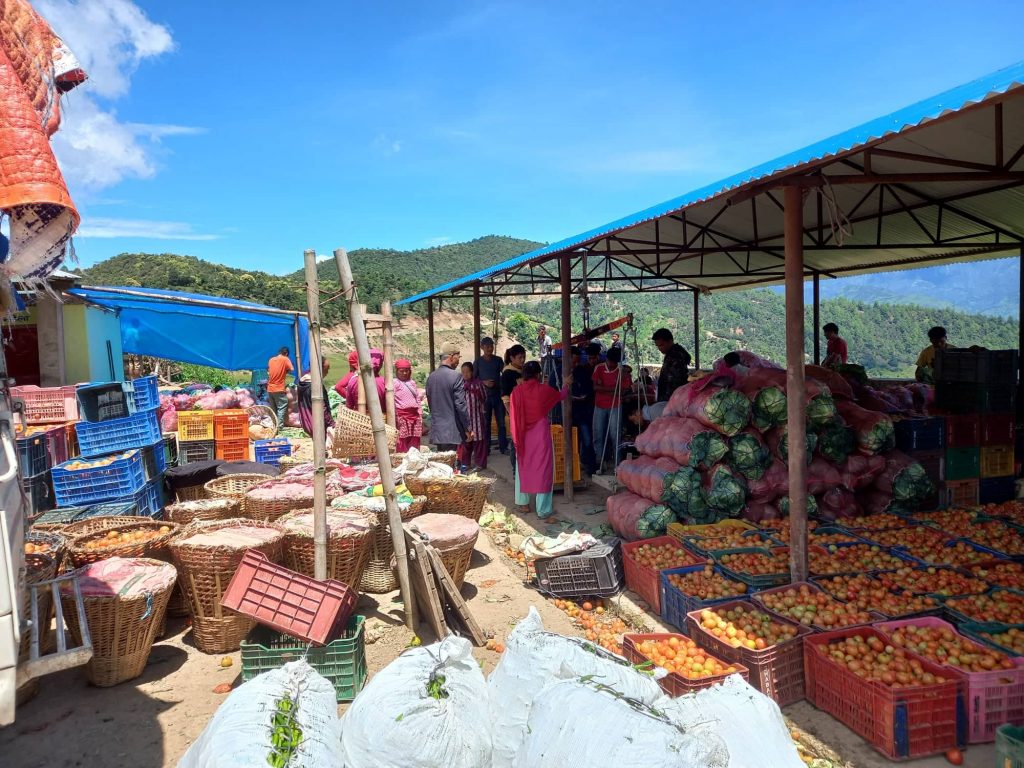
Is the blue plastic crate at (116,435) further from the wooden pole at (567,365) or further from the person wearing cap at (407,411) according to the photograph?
the wooden pole at (567,365)

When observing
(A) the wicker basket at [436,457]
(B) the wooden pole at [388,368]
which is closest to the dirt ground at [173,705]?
(A) the wicker basket at [436,457]

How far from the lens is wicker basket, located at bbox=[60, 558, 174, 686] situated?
4.09 meters

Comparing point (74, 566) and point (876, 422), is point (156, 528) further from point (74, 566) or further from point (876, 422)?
point (876, 422)

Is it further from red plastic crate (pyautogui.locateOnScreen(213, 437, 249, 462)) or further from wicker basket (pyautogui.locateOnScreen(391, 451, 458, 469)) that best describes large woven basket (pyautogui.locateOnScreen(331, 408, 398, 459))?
red plastic crate (pyautogui.locateOnScreen(213, 437, 249, 462))

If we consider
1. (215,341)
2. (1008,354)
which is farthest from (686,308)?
(1008,354)

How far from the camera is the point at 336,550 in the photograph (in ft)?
16.2

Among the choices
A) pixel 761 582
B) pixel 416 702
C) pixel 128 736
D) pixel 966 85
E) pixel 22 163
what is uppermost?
pixel 966 85

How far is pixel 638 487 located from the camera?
6832 millimetres

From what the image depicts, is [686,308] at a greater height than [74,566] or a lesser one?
greater

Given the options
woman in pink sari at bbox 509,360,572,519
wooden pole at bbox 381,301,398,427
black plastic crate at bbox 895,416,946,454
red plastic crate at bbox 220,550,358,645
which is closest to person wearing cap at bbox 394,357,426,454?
wooden pole at bbox 381,301,398,427

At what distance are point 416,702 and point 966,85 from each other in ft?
12.8

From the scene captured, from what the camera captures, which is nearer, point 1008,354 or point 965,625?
point 965,625

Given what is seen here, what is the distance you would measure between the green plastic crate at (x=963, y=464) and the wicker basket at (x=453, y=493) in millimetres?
4758

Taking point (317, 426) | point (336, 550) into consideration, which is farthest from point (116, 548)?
point (317, 426)
